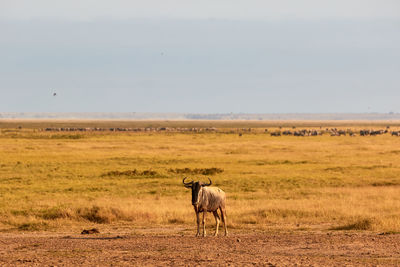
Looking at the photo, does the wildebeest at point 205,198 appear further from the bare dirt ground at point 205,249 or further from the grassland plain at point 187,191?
the grassland plain at point 187,191

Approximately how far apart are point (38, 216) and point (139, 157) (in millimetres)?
30270

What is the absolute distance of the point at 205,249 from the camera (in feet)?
50.7

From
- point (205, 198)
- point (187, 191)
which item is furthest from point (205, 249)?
point (187, 191)

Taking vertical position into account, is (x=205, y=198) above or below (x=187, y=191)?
above

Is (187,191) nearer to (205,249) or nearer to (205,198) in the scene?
(205,198)

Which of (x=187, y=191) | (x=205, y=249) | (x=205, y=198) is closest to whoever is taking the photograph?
(x=205, y=249)

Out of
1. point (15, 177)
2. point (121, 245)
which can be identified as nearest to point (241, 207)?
point (121, 245)

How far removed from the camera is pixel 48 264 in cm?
1364

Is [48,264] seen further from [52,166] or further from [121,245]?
[52,166]

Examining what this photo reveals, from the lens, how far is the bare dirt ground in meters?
13.9

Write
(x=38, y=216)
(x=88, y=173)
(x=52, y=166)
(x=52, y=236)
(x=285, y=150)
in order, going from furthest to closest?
(x=285, y=150)
(x=52, y=166)
(x=88, y=173)
(x=38, y=216)
(x=52, y=236)

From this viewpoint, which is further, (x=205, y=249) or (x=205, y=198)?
(x=205, y=198)

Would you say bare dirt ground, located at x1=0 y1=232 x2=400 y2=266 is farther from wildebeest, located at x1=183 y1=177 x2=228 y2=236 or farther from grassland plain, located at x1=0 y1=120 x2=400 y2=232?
grassland plain, located at x1=0 y1=120 x2=400 y2=232

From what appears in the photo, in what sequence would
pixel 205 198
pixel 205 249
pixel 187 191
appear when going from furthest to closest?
pixel 187 191 < pixel 205 198 < pixel 205 249
